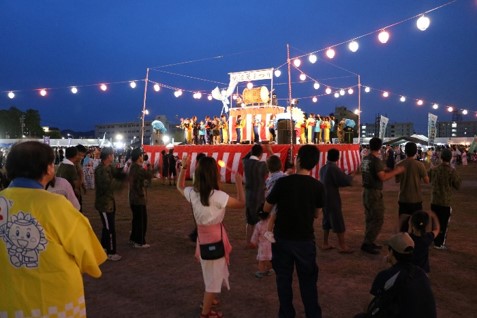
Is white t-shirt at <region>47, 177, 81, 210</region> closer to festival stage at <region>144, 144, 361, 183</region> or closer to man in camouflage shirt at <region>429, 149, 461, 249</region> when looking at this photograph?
man in camouflage shirt at <region>429, 149, 461, 249</region>

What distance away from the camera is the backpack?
2264mm

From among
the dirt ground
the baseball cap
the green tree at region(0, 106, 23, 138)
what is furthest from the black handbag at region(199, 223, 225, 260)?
the green tree at region(0, 106, 23, 138)

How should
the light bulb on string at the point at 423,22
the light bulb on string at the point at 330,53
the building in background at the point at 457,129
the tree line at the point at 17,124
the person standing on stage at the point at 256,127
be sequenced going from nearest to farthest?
1. the light bulb on string at the point at 423,22
2. the light bulb on string at the point at 330,53
3. the person standing on stage at the point at 256,127
4. the tree line at the point at 17,124
5. the building in background at the point at 457,129

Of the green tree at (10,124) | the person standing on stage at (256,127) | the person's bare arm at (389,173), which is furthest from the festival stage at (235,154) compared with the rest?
the green tree at (10,124)

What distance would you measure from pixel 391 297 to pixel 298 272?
4.47 feet

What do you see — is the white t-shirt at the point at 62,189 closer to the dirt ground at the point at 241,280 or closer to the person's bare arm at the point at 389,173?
the dirt ground at the point at 241,280

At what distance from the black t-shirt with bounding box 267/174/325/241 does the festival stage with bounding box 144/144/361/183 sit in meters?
12.3

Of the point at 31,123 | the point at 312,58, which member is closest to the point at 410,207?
the point at 312,58

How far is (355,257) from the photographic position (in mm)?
6211

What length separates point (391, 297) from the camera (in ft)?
7.45

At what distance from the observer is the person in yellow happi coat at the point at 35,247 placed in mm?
1924

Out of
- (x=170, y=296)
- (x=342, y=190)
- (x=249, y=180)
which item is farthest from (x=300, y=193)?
(x=342, y=190)

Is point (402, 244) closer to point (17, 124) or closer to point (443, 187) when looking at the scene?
point (443, 187)

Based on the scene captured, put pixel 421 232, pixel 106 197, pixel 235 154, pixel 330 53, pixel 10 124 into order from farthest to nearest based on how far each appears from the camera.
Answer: pixel 10 124 < pixel 235 154 < pixel 330 53 < pixel 106 197 < pixel 421 232
